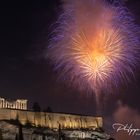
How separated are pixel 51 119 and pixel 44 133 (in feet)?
21.7

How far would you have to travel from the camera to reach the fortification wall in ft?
314

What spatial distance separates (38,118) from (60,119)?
15.5ft

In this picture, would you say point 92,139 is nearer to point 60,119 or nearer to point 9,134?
point 60,119

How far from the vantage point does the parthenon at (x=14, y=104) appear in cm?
10281

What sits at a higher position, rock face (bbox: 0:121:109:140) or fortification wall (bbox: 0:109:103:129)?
fortification wall (bbox: 0:109:103:129)

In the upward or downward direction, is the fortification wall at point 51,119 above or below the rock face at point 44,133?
above

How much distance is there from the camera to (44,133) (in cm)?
9556

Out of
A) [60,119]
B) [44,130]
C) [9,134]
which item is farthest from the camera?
[60,119]

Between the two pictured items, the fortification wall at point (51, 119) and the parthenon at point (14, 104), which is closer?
the fortification wall at point (51, 119)

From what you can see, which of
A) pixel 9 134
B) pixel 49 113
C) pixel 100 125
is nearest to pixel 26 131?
pixel 9 134

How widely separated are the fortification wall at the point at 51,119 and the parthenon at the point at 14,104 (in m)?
5.47

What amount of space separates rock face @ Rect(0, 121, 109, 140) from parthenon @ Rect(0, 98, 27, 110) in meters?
8.55

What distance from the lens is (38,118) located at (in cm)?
10000

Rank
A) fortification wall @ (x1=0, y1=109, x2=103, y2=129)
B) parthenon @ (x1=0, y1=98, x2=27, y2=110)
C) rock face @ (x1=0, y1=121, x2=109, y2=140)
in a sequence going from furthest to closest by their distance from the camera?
1. parthenon @ (x1=0, y1=98, x2=27, y2=110)
2. fortification wall @ (x1=0, y1=109, x2=103, y2=129)
3. rock face @ (x1=0, y1=121, x2=109, y2=140)
